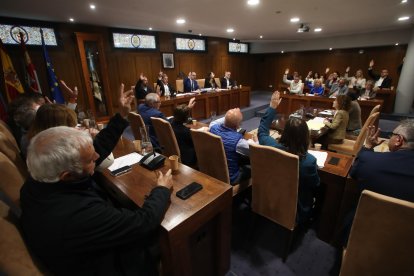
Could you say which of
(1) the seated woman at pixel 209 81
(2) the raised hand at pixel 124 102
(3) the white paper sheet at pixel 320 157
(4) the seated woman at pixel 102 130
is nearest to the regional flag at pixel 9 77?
(4) the seated woman at pixel 102 130

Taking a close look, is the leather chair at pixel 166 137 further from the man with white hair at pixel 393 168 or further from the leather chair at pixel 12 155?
the man with white hair at pixel 393 168

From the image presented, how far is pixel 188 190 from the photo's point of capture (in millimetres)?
1243

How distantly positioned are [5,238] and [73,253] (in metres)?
0.29

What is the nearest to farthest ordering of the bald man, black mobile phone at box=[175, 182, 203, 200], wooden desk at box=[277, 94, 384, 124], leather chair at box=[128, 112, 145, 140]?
black mobile phone at box=[175, 182, 203, 200] → the bald man → leather chair at box=[128, 112, 145, 140] → wooden desk at box=[277, 94, 384, 124]

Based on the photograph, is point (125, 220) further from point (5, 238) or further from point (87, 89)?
point (87, 89)

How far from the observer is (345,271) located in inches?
47.2

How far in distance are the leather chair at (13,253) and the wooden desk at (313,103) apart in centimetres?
557

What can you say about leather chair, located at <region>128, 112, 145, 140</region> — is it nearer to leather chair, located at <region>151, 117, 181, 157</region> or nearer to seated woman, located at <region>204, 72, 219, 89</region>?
leather chair, located at <region>151, 117, 181, 157</region>

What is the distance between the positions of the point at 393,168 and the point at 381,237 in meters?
0.37

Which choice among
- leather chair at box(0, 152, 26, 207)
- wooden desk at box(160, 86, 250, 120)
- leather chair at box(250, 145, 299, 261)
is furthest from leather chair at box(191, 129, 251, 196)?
wooden desk at box(160, 86, 250, 120)

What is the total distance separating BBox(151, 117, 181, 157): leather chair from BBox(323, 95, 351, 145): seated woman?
89.5 inches

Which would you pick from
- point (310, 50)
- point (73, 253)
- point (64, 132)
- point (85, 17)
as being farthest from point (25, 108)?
point (310, 50)

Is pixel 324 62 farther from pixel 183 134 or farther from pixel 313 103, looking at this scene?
pixel 183 134

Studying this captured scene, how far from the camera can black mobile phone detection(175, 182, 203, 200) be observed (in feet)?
3.93
